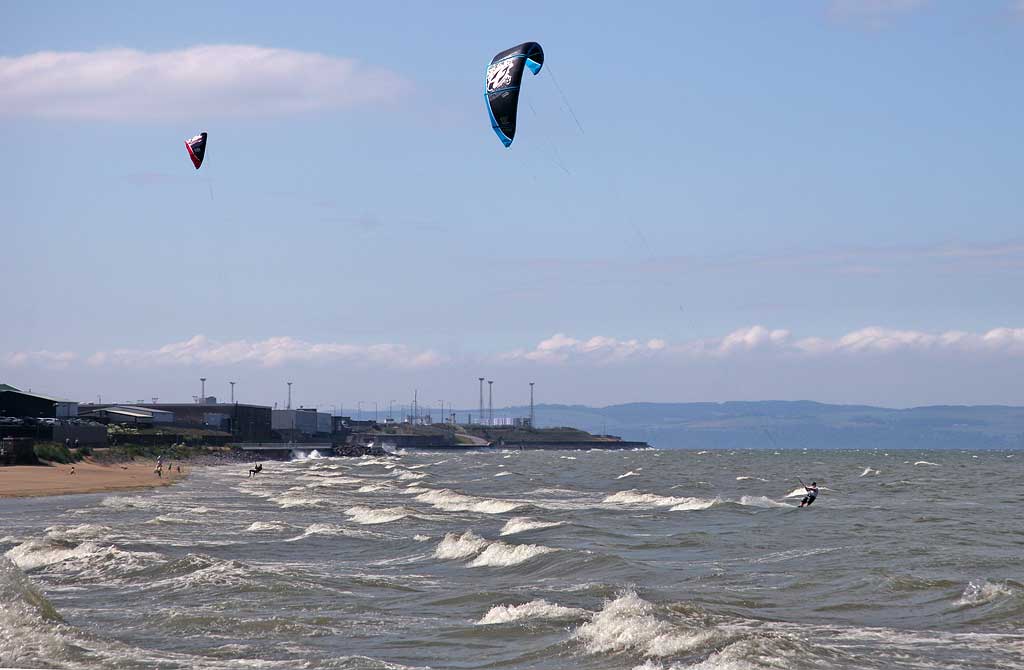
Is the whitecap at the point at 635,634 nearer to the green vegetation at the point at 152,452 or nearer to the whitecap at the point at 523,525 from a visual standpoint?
the whitecap at the point at 523,525

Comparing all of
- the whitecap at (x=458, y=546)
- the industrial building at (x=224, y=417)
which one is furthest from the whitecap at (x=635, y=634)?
the industrial building at (x=224, y=417)

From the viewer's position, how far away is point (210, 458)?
134 metres

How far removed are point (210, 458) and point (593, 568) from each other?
109 meters

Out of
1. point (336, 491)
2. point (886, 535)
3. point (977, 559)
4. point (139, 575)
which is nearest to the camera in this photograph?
point (139, 575)

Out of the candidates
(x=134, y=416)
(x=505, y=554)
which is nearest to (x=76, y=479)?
(x=505, y=554)

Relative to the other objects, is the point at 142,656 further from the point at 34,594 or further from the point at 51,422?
the point at 51,422

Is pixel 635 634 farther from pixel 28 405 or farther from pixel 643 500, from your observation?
pixel 28 405

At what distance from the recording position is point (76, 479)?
7781 cm

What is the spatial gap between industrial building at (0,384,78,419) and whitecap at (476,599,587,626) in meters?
112

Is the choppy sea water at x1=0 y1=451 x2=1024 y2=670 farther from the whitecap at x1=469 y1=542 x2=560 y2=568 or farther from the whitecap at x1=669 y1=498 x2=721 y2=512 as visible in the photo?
the whitecap at x1=669 y1=498 x2=721 y2=512

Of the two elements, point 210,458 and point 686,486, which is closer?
point 686,486

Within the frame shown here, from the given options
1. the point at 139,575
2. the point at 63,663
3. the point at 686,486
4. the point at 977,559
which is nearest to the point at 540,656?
the point at 63,663

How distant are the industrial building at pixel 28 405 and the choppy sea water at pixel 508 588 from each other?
3185 inches

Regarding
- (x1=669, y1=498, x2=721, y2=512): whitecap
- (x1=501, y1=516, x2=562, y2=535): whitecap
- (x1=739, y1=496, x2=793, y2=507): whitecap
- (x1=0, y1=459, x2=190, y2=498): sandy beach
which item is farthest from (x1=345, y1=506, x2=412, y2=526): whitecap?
(x1=0, y1=459, x2=190, y2=498): sandy beach
